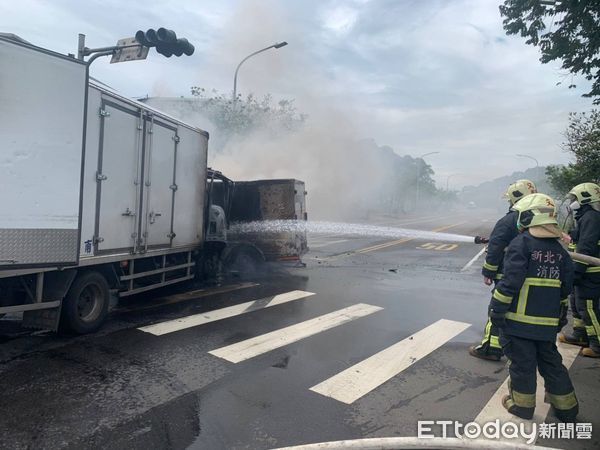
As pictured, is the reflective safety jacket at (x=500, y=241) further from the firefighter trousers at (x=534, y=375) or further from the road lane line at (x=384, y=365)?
the road lane line at (x=384, y=365)

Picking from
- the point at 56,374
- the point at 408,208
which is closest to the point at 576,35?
the point at 56,374

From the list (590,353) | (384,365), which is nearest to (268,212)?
(384,365)

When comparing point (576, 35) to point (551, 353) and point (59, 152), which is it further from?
point (59, 152)

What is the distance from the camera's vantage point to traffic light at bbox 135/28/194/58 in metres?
7.11

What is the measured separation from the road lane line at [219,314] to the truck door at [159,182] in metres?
1.26

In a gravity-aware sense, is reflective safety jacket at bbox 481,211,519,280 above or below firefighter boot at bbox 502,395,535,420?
above

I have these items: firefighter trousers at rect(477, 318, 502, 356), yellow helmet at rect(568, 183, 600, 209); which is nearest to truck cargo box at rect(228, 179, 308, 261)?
firefighter trousers at rect(477, 318, 502, 356)

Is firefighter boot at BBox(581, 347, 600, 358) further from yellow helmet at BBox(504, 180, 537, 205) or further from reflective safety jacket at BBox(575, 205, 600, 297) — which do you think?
yellow helmet at BBox(504, 180, 537, 205)

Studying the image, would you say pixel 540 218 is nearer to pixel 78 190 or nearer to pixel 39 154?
pixel 78 190

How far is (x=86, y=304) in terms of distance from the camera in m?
5.49

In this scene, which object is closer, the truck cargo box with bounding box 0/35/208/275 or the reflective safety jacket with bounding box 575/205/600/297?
the truck cargo box with bounding box 0/35/208/275

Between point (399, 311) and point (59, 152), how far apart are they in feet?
17.5

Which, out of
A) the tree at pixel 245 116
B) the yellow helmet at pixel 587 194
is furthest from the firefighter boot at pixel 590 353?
the tree at pixel 245 116

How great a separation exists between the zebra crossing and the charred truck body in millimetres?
1043
